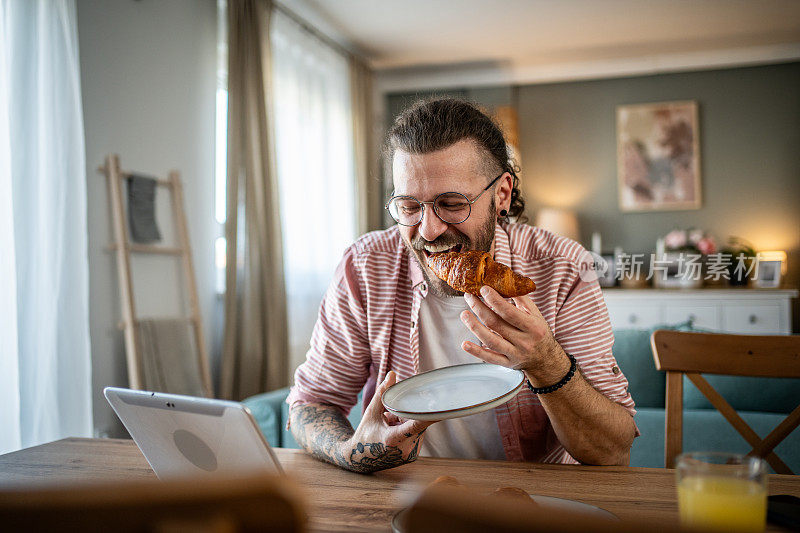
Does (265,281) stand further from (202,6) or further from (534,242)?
(534,242)

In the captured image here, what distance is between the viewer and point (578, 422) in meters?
1.20

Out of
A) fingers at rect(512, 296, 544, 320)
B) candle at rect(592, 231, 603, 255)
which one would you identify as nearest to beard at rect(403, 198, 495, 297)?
fingers at rect(512, 296, 544, 320)

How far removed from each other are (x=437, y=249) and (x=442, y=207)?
3.7 inches

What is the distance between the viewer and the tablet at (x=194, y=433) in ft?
2.68

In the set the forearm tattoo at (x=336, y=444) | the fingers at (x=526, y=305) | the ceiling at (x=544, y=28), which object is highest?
the ceiling at (x=544, y=28)

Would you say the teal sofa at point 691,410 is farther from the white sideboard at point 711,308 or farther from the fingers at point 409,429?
the white sideboard at point 711,308

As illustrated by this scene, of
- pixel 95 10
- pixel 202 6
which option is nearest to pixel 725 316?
pixel 202 6

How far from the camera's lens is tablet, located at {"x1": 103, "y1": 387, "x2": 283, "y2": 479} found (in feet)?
2.68

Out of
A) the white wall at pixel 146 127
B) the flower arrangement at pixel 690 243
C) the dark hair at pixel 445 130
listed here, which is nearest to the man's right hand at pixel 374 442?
the dark hair at pixel 445 130

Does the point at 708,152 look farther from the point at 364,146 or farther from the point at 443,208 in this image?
the point at 443,208

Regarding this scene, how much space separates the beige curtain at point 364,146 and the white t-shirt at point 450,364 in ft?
13.4

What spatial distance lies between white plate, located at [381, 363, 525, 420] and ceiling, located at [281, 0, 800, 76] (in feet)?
12.7

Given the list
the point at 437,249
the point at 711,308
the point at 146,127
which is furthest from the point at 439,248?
the point at 711,308

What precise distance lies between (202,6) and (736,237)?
470 cm
